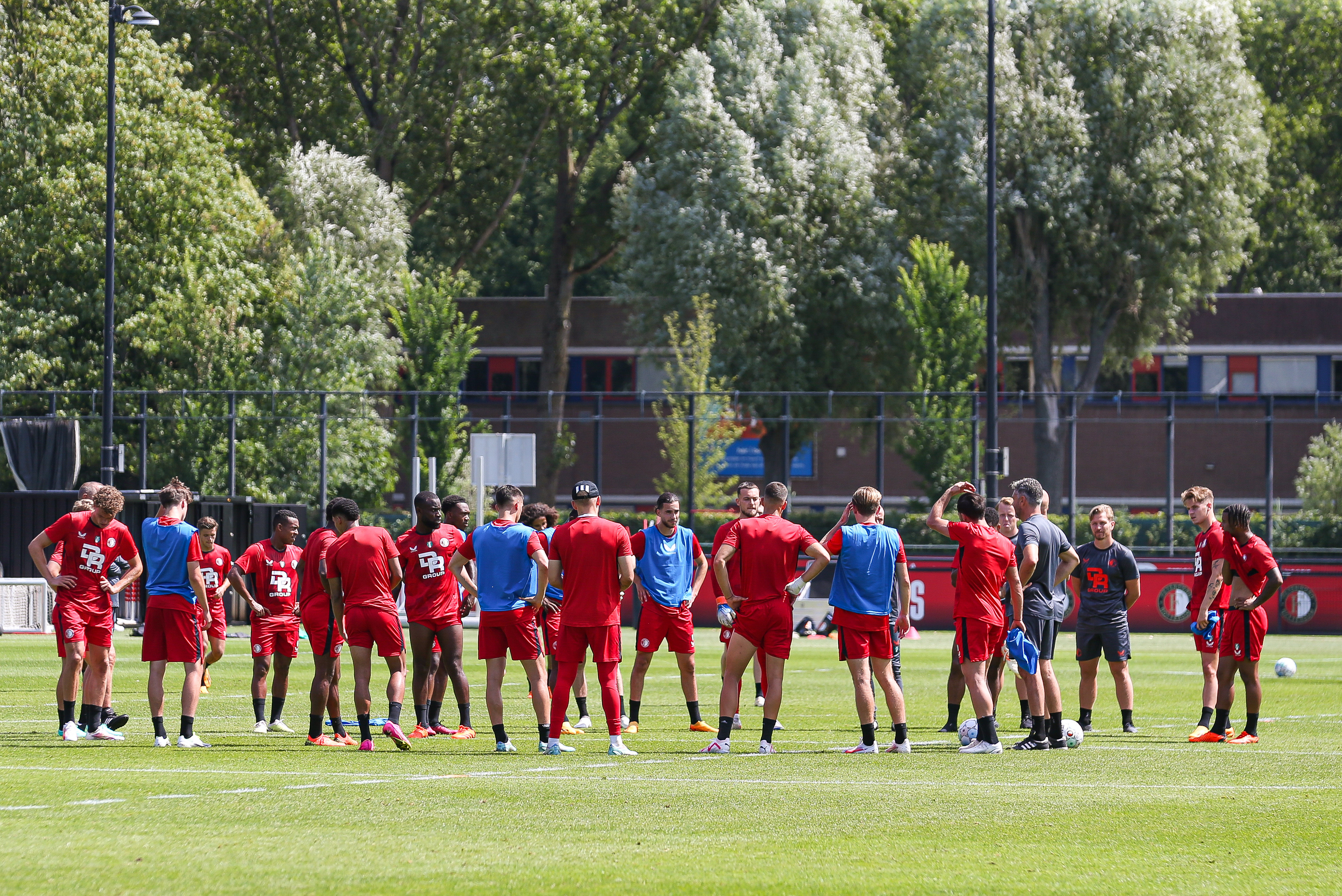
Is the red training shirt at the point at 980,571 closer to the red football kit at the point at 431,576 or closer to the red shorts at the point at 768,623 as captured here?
the red shorts at the point at 768,623

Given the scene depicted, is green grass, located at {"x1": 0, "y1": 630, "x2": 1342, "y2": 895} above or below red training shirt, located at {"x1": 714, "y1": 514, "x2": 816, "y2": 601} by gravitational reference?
below

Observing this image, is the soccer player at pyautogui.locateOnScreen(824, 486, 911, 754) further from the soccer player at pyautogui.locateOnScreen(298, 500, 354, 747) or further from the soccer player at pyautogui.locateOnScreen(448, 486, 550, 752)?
the soccer player at pyautogui.locateOnScreen(298, 500, 354, 747)

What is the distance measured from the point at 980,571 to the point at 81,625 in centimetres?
669

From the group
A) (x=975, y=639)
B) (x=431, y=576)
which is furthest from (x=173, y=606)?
(x=975, y=639)

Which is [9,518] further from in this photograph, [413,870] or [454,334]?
[413,870]

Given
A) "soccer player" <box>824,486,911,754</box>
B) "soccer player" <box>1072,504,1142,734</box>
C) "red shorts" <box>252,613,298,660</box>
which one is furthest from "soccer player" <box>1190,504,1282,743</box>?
"red shorts" <box>252,613,298,660</box>

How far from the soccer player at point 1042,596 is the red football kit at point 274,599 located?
5.81 metres

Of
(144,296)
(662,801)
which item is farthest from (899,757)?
(144,296)

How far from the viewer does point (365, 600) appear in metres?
13.1

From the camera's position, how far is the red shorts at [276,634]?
578 inches

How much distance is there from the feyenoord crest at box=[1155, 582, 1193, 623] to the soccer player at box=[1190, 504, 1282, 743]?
1842cm

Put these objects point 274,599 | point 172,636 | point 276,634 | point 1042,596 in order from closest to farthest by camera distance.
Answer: point 172,636 → point 1042,596 → point 276,634 → point 274,599

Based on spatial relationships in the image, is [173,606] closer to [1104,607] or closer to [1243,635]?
[1104,607]

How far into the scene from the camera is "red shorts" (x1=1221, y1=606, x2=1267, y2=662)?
14.3 m
